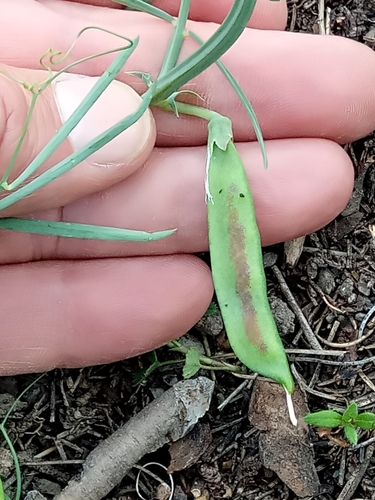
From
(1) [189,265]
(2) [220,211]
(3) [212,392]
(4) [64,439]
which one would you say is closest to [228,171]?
(2) [220,211]

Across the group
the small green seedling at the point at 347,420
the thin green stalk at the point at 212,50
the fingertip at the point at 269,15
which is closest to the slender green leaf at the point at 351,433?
the small green seedling at the point at 347,420

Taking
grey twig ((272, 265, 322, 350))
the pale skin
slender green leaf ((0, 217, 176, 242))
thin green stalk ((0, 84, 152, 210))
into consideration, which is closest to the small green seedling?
grey twig ((272, 265, 322, 350))

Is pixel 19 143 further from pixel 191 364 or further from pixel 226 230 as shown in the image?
pixel 191 364

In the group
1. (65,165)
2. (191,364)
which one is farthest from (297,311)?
(65,165)

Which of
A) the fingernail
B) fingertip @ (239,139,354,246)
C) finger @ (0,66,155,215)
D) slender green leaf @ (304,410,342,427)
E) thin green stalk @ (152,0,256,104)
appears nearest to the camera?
thin green stalk @ (152,0,256,104)

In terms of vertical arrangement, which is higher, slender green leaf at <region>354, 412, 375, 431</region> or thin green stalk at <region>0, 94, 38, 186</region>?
thin green stalk at <region>0, 94, 38, 186</region>

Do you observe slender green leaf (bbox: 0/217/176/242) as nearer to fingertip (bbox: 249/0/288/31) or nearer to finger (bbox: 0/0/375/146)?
finger (bbox: 0/0/375/146)

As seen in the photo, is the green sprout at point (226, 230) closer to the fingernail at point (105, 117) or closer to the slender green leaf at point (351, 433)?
the fingernail at point (105, 117)
